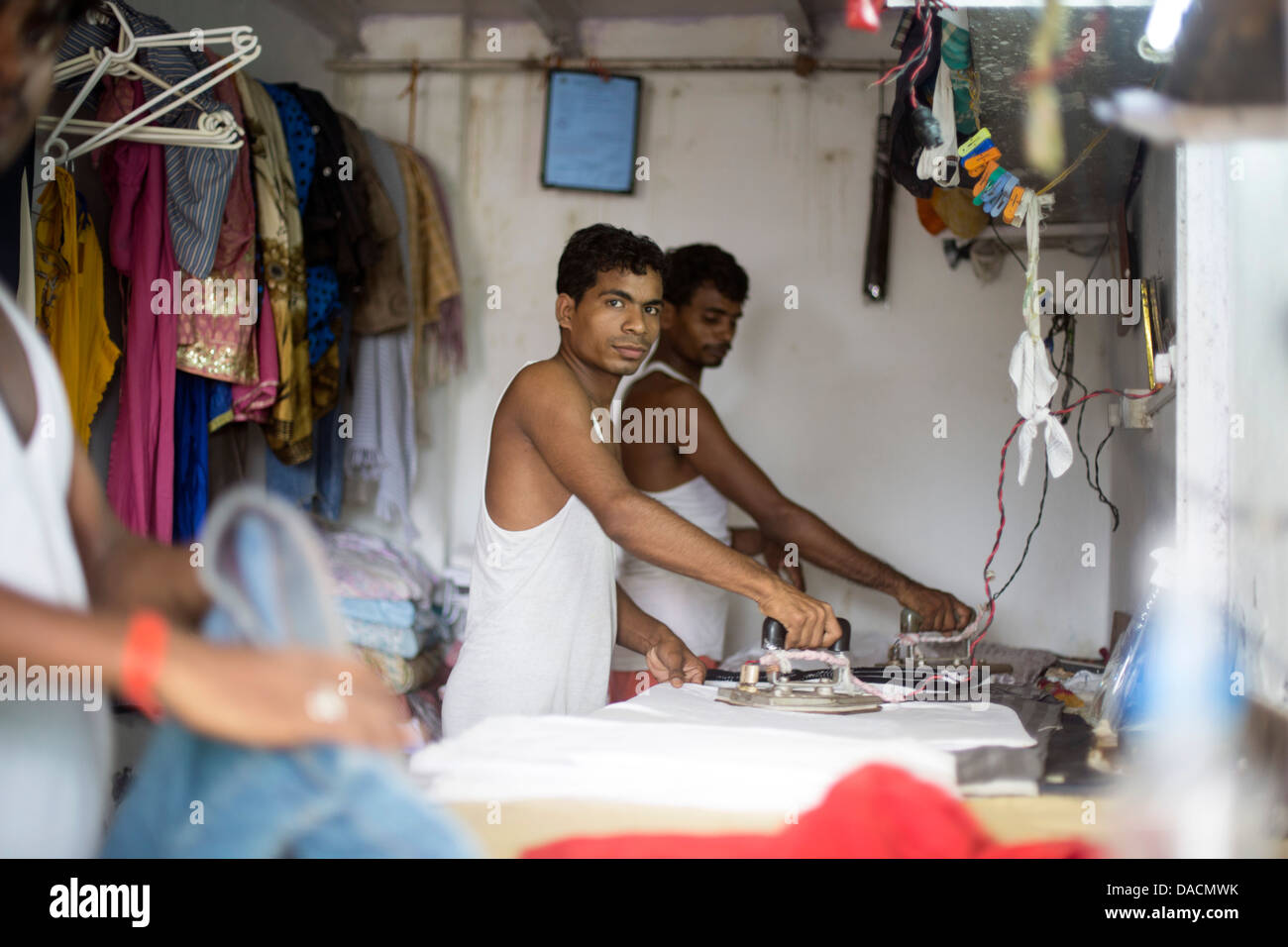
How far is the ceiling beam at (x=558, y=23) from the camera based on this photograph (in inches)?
146

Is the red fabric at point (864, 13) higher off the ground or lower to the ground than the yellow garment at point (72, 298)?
higher

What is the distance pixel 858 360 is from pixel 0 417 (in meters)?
3.18

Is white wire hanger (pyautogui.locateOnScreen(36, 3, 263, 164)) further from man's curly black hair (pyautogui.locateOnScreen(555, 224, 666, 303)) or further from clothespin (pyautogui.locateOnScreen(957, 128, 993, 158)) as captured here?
clothespin (pyautogui.locateOnScreen(957, 128, 993, 158))

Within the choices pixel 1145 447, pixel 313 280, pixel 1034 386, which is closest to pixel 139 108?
pixel 313 280

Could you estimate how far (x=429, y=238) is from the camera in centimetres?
378

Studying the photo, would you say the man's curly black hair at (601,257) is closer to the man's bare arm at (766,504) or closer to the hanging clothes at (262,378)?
the man's bare arm at (766,504)

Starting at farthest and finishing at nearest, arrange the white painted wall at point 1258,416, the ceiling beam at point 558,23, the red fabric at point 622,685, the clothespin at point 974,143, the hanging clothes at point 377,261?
the ceiling beam at point 558,23 → the hanging clothes at point 377,261 → the red fabric at point 622,685 → the clothespin at point 974,143 → the white painted wall at point 1258,416

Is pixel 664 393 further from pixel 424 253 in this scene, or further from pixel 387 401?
pixel 424 253

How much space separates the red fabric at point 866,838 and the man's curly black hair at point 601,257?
1.40m

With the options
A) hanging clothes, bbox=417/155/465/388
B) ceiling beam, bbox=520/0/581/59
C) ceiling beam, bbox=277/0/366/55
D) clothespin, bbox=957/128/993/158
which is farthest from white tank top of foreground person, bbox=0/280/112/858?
Answer: ceiling beam, bbox=277/0/366/55

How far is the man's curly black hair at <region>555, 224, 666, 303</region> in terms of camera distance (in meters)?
2.28

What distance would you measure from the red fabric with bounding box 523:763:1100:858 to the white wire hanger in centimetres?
185

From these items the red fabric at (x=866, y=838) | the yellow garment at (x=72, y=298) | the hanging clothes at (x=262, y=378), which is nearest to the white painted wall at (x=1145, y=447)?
the red fabric at (x=866, y=838)
